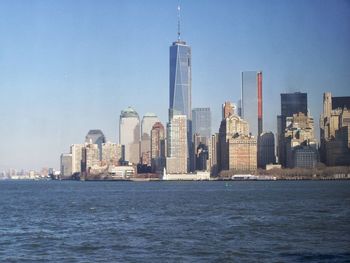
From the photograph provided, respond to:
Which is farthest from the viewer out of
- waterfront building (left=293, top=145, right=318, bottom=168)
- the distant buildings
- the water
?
waterfront building (left=293, top=145, right=318, bottom=168)

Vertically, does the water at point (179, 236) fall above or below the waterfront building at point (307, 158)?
below

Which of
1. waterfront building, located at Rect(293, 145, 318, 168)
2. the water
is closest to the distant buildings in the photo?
waterfront building, located at Rect(293, 145, 318, 168)

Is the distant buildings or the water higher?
the distant buildings

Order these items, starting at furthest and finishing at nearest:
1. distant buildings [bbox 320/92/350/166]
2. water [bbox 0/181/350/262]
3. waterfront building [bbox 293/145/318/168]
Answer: waterfront building [bbox 293/145/318/168], distant buildings [bbox 320/92/350/166], water [bbox 0/181/350/262]

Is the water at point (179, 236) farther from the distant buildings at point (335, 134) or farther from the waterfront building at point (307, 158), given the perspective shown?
the waterfront building at point (307, 158)

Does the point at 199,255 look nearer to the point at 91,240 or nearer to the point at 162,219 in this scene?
the point at 91,240

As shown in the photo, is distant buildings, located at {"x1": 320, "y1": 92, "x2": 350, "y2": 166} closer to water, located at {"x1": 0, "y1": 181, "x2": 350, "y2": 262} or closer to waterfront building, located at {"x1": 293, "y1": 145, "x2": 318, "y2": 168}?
waterfront building, located at {"x1": 293, "y1": 145, "x2": 318, "y2": 168}

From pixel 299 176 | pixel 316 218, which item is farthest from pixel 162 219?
pixel 299 176

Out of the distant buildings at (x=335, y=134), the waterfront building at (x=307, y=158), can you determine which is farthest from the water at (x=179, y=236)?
the waterfront building at (x=307, y=158)
